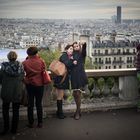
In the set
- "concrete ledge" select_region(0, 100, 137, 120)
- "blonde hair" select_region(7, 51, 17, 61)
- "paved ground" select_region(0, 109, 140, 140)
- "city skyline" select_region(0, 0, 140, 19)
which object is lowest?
"paved ground" select_region(0, 109, 140, 140)

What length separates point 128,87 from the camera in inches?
360

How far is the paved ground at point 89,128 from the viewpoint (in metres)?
7.01

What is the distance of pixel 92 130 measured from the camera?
7.41 meters

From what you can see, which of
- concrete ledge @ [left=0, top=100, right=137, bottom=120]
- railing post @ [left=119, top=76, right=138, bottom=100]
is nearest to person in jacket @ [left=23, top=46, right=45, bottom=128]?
concrete ledge @ [left=0, top=100, right=137, bottom=120]

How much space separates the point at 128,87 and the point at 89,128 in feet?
6.74

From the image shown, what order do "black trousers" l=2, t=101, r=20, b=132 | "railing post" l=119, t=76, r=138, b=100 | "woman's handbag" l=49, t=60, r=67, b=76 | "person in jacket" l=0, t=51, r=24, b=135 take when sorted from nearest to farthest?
"person in jacket" l=0, t=51, r=24, b=135
"black trousers" l=2, t=101, r=20, b=132
"woman's handbag" l=49, t=60, r=67, b=76
"railing post" l=119, t=76, r=138, b=100

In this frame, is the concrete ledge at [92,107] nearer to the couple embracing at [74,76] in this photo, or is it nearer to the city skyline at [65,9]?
the couple embracing at [74,76]

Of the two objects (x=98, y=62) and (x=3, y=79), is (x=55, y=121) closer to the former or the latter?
(x=3, y=79)

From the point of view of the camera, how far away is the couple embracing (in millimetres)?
8047

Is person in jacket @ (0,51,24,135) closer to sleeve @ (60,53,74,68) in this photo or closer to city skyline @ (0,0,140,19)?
sleeve @ (60,53,74,68)

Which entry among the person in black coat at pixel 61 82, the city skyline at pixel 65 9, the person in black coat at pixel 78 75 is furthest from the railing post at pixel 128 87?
the city skyline at pixel 65 9

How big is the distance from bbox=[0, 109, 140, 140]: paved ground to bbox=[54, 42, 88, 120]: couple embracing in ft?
1.15

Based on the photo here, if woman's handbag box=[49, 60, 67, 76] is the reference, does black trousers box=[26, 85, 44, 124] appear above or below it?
below

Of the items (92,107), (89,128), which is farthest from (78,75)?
(89,128)
